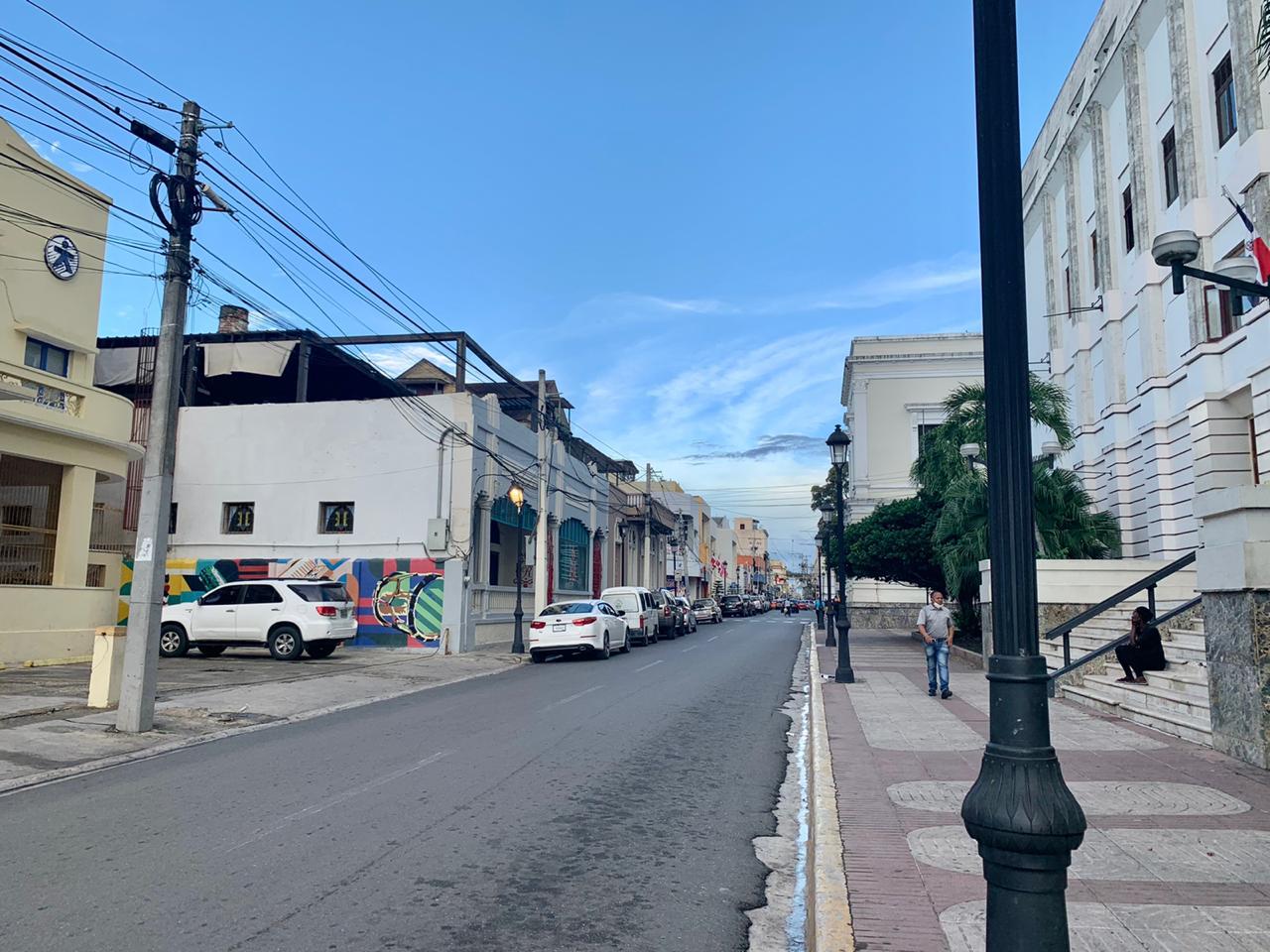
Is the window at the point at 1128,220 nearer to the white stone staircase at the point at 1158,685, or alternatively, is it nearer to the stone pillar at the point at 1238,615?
the white stone staircase at the point at 1158,685

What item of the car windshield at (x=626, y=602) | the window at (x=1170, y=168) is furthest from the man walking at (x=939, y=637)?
the car windshield at (x=626, y=602)

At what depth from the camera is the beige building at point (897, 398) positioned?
58.4 meters

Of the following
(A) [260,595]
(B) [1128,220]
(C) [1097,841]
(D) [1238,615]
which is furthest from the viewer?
(B) [1128,220]

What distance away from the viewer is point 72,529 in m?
21.3

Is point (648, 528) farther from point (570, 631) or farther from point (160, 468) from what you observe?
point (160, 468)

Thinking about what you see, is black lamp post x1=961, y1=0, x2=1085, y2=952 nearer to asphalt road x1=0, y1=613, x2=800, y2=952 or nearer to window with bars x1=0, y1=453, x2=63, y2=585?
asphalt road x1=0, y1=613, x2=800, y2=952

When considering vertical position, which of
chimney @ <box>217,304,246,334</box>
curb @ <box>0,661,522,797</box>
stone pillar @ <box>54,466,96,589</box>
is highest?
chimney @ <box>217,304,246,334</box>

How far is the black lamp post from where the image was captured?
2973mm

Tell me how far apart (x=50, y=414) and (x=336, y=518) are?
959 cm

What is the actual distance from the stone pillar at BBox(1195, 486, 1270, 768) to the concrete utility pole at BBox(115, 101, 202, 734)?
11582mm

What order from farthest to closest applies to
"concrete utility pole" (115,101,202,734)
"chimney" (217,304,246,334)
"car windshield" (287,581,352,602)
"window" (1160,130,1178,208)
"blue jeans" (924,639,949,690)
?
1. "chimney" (217,304,246,334)
2. "window" (1160,130,1178,208)
3. "car windshield" (287,581,352,602)
4. "blue jeans" (924,639,949,690)
5. "concrete utility pole" (115,101,202,734)

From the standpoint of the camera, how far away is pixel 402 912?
17.0 ft

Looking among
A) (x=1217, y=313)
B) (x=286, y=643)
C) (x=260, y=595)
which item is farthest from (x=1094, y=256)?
(x=260, y=595)

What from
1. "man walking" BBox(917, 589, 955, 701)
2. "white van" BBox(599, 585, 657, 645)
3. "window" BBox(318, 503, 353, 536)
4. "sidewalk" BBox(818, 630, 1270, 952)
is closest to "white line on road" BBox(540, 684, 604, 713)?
"sidewalk" BBox(818, 630, 1270, 952)
